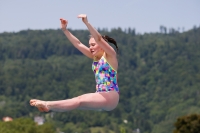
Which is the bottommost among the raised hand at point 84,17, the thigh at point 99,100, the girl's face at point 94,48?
the thigh at point 99,100

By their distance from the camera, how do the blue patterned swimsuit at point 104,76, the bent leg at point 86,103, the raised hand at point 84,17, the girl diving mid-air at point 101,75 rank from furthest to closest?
1. the blue patterned swimsuit at point 104,76
2. the girl diving mid-air at point 101,75
3. the raised hand at point 84,17
4. the bent leg at point 86,103

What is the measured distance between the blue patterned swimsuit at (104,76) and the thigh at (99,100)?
0.11 metres

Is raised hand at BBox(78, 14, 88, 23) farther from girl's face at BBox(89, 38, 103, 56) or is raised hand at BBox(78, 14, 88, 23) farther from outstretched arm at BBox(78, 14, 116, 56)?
girl's face at BBox(89, 38, 103, 56)

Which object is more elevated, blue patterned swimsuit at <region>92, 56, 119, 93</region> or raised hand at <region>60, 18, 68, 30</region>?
raised hand at <region>60, 18, 68, 30</region>

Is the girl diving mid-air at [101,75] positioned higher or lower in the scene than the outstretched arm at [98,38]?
lower

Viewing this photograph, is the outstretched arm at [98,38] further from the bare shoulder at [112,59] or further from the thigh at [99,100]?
the thigh at [99,100]

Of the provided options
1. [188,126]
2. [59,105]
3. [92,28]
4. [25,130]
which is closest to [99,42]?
[92,28]

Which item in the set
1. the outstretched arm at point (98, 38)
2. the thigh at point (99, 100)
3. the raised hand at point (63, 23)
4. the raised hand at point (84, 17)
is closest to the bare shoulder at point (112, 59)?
the outstretched arm at point (98, 38)

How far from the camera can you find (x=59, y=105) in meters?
13.9

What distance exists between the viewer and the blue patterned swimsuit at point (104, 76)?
14.8 m

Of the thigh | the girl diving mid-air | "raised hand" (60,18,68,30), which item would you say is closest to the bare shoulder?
the girl diving mid-air

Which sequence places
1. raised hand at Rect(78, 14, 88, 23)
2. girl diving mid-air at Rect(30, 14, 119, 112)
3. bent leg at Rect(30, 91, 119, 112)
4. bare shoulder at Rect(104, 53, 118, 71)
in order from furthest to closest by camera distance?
bare shoulder at Rect(104, 53, 118, 71), girl diving mid-air at Rect(30, 14, 119, 112), raised hand at Rect(78, 14, 88, 23), bent leg at Rect(30, 91, 119, 112)

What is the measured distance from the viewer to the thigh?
14336 mm

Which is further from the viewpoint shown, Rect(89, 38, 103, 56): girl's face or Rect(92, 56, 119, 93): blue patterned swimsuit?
Rect(89, 38, 103, 56): girl's face
